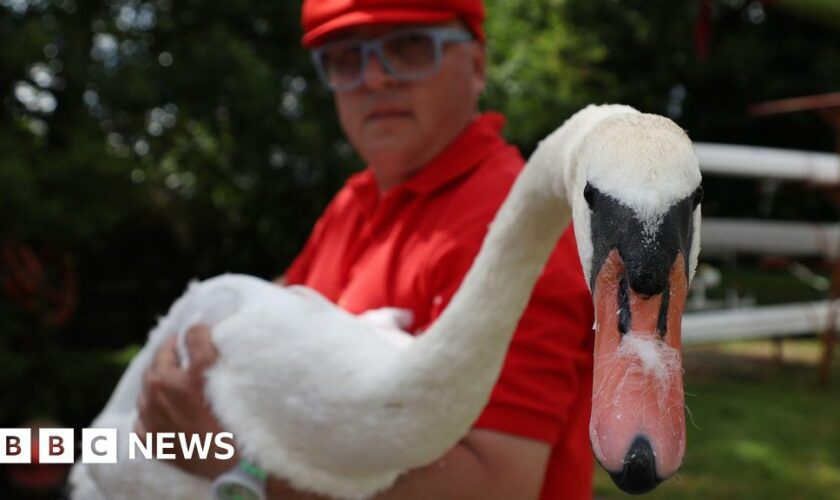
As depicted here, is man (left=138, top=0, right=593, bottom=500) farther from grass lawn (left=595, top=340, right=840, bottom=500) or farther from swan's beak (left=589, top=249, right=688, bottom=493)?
grass lawn (left=595, top=340, right=840, bottom=500)

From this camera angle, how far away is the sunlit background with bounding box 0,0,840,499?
9.39 ft

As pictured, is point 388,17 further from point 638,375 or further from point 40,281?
point 40,281

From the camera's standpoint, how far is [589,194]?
712 mm

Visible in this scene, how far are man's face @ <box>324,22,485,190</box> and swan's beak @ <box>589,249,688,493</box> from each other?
0.75m

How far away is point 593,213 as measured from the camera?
2.32ft

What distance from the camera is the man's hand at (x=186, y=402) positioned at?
3.80 ft

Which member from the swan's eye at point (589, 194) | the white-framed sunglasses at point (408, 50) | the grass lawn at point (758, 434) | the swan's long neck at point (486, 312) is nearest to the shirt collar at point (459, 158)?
the white-framed sunglasses at point (408, 50)

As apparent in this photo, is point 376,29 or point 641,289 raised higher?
point 376,29

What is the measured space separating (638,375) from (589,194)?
0.52ft

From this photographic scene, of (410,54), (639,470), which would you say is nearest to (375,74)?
(410,54)

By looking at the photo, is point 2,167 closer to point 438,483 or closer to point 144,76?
point 144,76

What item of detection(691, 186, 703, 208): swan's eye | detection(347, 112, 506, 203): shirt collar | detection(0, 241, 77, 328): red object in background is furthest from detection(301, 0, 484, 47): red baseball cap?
detection(0, 241, 77, 328): red object in background

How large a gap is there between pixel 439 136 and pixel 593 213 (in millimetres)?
725

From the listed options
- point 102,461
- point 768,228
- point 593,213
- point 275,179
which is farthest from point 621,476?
point 768,228
